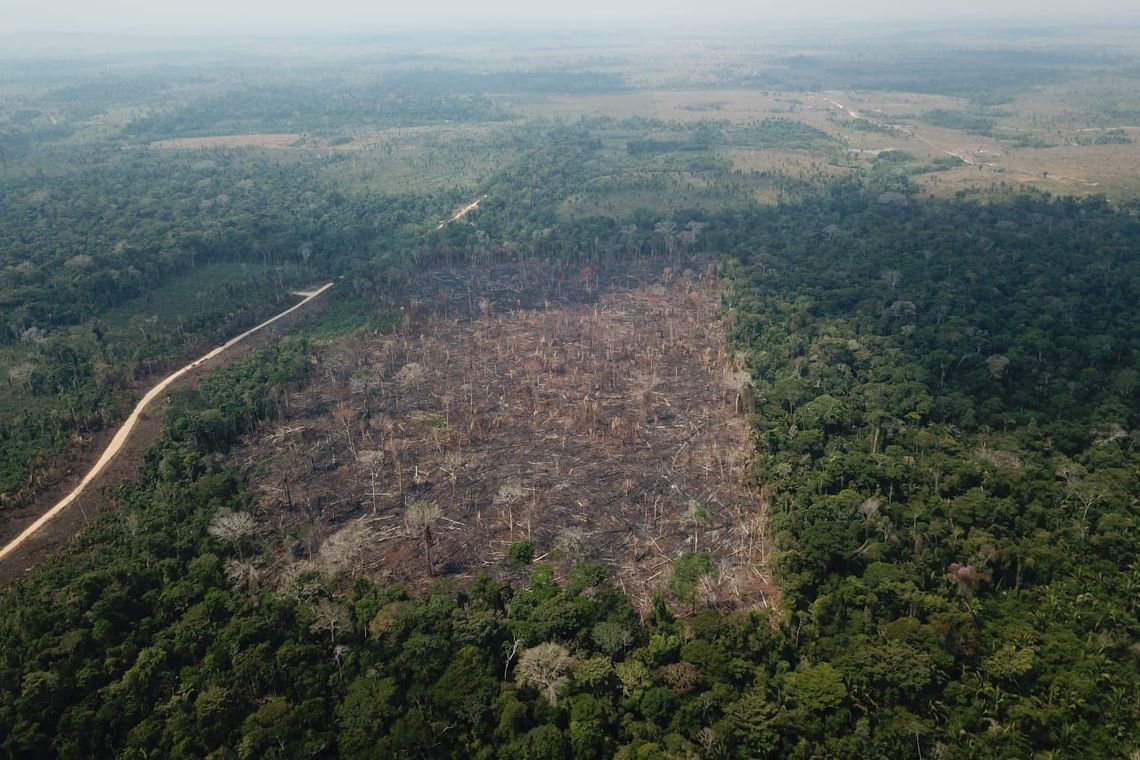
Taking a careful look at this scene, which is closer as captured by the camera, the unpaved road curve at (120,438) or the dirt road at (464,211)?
the unpaved road curve at (120,438)

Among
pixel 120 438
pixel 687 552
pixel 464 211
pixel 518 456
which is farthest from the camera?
pixel 464 211

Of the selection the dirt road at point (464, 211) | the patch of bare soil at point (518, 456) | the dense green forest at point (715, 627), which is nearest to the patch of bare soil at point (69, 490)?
the dense green forest at point (715, 627)

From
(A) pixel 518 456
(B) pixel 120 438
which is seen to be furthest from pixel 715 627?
(B) pixel 120 438

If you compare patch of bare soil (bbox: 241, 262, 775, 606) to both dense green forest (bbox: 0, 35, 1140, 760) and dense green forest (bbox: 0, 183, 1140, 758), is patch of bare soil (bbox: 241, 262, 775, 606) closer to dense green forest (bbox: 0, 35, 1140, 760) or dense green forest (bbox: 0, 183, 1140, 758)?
dense green forest (bbox: 0, 35, 1140, 760)

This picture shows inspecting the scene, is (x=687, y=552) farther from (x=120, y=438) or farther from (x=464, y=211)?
(x=464, y=211)

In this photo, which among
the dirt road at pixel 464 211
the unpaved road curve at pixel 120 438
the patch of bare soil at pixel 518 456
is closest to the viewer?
the patch of bare soil at pixel 518 456

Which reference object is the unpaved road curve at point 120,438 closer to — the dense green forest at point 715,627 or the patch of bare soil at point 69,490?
the patch of bare soil at point 69,490

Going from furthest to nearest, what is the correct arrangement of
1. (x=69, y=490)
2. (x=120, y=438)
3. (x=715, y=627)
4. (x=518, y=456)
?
(x=120, y=438) → (x=518, y=456) → (x=69, y=490) → (x=715, y=627)
